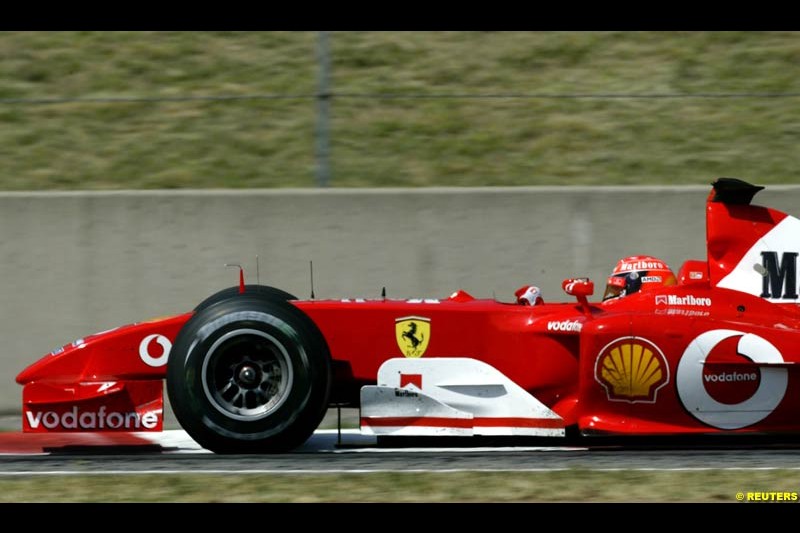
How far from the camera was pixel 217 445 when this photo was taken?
666cm

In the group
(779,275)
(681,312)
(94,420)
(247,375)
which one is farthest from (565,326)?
(94,420)

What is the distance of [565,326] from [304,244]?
2124 millimetres

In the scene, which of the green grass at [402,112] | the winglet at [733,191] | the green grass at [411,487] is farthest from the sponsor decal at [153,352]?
the winglet at [733,191]

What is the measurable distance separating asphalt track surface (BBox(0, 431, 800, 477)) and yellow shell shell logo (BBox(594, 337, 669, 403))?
1.21 feet

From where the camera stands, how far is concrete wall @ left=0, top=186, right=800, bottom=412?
8094 millimetres

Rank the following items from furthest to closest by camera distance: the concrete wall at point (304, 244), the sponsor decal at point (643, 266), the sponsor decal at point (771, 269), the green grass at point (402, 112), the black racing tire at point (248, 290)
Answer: the green grass at point (402, 112) → the concrete wall at point (304, 244) → the black racing tire at point (248, 290) → the sponsor decal at point (643, 266) → the sponsor decal at point (771, 269)

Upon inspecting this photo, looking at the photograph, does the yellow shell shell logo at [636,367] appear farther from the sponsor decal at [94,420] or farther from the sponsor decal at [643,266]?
the sponsor decal at [94,420]

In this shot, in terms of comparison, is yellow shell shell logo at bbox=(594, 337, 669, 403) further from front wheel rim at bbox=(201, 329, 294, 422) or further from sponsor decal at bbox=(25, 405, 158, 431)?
sponsor decal at bbox=(25, 405, 158, 431)

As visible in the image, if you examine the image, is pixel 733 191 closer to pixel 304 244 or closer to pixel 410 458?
pixel 410 458

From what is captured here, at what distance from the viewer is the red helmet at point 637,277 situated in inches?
289

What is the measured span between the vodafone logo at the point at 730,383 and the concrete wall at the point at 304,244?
5.36ft

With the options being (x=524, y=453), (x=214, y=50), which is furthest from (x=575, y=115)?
(x=524, y=453)

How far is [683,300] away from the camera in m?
6.90

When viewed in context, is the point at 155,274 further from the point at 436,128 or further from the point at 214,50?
the point at 214,50
